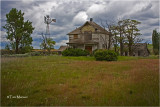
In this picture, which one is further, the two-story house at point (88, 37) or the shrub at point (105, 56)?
the two-story house at point (88, 37)

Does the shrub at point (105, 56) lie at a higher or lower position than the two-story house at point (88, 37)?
lower

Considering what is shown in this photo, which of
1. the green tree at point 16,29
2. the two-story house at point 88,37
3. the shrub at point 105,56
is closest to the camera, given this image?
the green tree at point 16,29

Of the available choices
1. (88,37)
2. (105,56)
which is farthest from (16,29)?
(88,37)

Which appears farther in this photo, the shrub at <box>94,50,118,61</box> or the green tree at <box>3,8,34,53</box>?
the shrub at <box>94,50,118,61</box>

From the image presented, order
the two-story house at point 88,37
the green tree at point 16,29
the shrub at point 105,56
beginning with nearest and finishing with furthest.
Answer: the green tree at point 16,29 < the shrub at point 105,56 < the two-story house at point 88,37

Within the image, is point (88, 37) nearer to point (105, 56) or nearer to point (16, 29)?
point (105, 56)

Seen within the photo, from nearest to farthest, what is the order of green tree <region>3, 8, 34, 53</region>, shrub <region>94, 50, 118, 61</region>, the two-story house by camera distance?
green tree <region>3, 8, 34, 53</region> < shrub <region>94, 50, 118, 61</region> < the two-story house

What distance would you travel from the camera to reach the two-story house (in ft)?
116

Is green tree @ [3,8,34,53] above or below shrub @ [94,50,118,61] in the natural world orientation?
above

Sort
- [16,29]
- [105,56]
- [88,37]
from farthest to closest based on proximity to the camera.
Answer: [88,37], [105,56], [16,29]

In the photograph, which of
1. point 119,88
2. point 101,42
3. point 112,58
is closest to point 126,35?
point 101,42

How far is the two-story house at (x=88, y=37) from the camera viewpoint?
116ft

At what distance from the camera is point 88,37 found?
36.2 meters

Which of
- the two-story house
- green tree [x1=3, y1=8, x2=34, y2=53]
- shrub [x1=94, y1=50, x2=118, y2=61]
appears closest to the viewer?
green tree [x1=3, y1=8, x2=34, y2=53]
